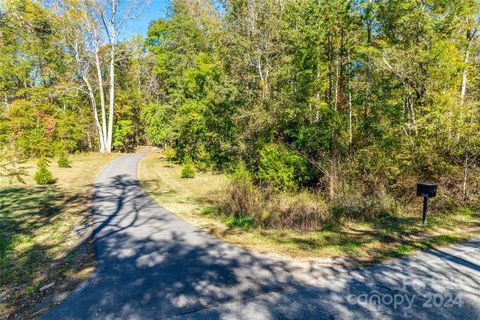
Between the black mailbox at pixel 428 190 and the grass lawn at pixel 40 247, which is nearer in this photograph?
the grass lawn at pixel 40 247

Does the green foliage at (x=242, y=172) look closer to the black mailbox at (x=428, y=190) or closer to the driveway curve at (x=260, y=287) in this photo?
the driveway curve at (x=260, y=287)

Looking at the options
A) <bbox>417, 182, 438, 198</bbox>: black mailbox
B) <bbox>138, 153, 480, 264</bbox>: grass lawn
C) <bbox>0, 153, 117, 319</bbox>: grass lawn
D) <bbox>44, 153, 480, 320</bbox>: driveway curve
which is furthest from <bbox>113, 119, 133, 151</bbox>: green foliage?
<bbox>417, 182, 438, 198</bbox>: black mailbox

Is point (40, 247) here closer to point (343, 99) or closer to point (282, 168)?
point (282, 168)

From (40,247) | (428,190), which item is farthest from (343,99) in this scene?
(40,247)

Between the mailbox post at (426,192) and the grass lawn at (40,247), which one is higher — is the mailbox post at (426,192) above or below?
above

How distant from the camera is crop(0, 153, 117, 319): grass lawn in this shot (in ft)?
16.4

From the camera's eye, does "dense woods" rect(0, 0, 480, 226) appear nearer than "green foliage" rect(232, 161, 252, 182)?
Yes

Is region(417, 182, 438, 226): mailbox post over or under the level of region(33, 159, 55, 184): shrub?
over

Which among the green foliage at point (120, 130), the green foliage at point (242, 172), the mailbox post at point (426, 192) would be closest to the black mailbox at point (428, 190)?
the mailbox post at point (426, 192)

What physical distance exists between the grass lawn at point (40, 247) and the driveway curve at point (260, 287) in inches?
20.4

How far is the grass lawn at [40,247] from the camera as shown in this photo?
4.98m

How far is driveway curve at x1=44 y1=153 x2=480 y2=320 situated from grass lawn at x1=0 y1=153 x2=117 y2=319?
0.52 metres

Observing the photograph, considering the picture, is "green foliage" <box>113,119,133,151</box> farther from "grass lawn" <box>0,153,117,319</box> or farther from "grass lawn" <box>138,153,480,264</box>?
"grass lawn" <box>138,153,480,264</box>

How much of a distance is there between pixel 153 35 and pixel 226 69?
83.6 ft
